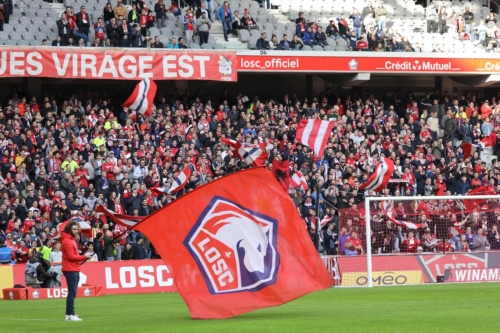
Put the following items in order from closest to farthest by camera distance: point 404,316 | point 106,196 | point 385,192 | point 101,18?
1. point 404,316
2. point 106,196
3. point 385,192
4. point 101,18

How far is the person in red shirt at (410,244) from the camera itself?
Answer: 92.8 ft

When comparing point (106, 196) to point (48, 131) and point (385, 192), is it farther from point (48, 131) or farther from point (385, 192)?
point (385, 192)

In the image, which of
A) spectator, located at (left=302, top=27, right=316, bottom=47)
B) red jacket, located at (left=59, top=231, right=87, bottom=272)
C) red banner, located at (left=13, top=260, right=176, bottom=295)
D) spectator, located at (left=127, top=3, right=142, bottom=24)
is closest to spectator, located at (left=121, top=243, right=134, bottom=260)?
red banner, located at (left=13, top=260, right=176, bottom=295)

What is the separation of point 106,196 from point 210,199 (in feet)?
51.9

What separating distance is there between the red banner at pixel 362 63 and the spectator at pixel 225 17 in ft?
5.79

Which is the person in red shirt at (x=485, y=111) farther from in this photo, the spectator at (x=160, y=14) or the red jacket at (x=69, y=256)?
the red jacket at (x=69, y=256)

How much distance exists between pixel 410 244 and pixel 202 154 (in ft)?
27.8

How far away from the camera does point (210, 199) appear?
16.0 m

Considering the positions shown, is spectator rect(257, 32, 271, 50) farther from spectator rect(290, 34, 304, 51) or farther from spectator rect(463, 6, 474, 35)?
spectator rect(463, 6, 474, 35)

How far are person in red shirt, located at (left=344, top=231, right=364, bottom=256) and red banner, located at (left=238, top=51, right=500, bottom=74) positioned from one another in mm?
11765

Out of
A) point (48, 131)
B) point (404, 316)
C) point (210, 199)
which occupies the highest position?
point (48, 131)

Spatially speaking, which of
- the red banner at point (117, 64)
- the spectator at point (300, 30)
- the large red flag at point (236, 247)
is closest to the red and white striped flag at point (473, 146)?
the spectator at point (300, 30)

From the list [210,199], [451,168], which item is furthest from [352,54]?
[210,199]

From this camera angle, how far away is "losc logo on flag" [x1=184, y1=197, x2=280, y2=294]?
619 inches
